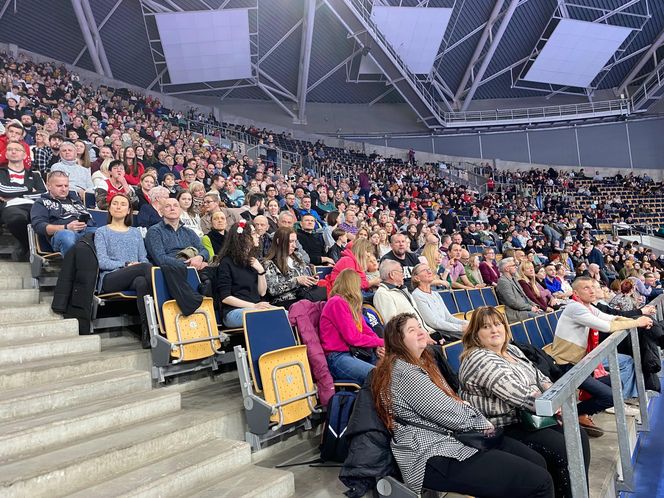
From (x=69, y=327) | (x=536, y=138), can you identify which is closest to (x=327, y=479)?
(x=69, y=327)

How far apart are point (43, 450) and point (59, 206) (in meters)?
2.33

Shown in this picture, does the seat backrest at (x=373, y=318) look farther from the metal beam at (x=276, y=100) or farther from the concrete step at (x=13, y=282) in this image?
the metal beam at (x=276, y=100)

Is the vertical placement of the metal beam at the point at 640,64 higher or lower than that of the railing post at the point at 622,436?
higher

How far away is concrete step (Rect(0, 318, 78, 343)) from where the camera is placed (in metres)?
2.96

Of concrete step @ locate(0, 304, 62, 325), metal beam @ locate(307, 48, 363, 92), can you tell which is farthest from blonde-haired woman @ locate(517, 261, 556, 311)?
metal beam @ locate(307, 48, 363, 92)

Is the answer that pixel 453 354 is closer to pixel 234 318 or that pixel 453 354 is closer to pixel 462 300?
pixel 234 318

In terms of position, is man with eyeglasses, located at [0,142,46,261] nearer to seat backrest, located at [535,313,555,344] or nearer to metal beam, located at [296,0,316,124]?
seat backrest, located at [535,313,555,344]

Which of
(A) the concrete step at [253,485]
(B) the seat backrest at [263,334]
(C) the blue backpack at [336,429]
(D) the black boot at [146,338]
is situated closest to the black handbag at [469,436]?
(C) the blue backpack at [336,429]

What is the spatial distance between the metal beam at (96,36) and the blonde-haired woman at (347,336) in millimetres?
14641

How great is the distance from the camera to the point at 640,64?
2031 centimetres

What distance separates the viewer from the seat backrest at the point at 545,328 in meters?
5.05

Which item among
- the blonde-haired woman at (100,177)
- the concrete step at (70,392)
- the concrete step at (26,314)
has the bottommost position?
the concrete step at (70,392)

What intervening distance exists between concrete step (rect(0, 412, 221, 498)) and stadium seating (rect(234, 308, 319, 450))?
0.24m

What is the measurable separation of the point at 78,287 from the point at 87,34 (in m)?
14.1
